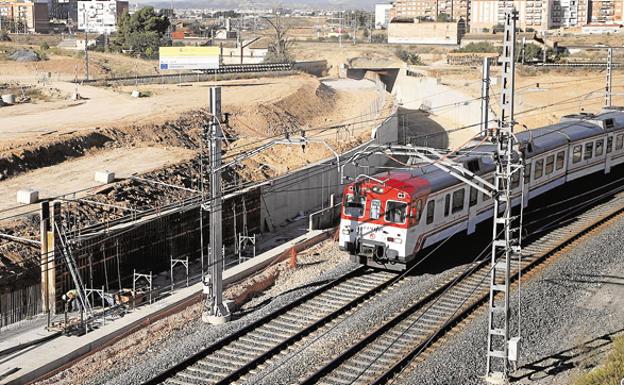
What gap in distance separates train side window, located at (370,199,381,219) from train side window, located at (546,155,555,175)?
9.78 m

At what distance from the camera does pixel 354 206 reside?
2483cm

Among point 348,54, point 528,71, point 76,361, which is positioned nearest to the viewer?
point 76,361

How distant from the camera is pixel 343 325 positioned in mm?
20688

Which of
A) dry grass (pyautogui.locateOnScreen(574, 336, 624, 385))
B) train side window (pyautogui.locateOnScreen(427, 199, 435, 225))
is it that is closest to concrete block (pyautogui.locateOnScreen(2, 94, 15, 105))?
train side window (pyautogui.locateOnScreen(427, 199, 435, 225))

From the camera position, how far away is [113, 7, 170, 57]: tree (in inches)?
3839

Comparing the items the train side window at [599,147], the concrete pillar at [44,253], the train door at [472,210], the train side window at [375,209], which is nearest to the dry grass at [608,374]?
the train side window at [375,209]

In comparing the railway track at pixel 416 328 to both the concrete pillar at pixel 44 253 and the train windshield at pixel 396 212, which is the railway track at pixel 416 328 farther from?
the concrete pillar at pixel 44 253

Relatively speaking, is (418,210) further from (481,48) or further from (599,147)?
(481,48)

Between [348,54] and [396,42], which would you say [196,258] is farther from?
[396,42]

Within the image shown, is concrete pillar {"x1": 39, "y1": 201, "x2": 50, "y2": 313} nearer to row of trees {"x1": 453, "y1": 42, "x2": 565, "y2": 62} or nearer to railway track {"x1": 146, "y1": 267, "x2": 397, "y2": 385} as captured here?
railway track {"x1": 146, "y1": 267, "x2": 397, "y2": 385}

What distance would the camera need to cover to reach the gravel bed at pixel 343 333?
17.8 m

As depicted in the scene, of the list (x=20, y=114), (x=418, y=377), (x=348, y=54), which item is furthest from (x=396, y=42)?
Result: (x=418, y=377)

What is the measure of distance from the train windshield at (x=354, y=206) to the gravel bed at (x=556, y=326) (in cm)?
473

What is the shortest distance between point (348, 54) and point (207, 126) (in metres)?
100
